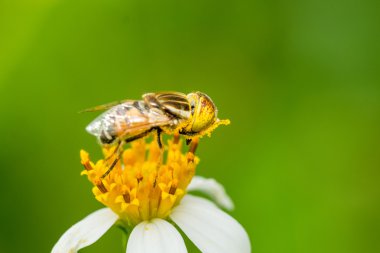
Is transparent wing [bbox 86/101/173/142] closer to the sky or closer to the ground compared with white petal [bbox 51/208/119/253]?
closer to the sky

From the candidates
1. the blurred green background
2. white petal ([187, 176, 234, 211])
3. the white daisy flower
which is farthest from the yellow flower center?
the blurred green background

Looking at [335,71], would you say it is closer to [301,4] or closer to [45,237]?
[301,4]

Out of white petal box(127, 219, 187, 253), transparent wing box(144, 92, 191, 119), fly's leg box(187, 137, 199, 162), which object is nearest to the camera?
white petal box(127, 219, 187, 253)

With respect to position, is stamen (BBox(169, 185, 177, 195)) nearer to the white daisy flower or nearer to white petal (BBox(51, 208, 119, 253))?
the white daisy flower

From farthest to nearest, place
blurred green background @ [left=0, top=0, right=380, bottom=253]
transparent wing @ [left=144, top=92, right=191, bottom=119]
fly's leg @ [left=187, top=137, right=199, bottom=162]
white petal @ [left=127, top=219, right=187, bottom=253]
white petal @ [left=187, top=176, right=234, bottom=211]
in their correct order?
blurred green background @ [left=0, top=0, right=380, bottom=253]
white petal @ [left=187, top=176, right=234, bottom=211]
fly's leg @ [left=187, top=137, right=199, bottom=162]
transparent wing @ [left=144, top=92, right=191, bottom=119]
white petal @ [left=127, top=219, right=187, bottom=253]

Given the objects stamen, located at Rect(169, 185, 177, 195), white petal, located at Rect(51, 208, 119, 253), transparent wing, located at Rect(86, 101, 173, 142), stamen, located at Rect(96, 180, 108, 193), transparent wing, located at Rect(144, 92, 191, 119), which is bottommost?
white petal, located at Rect(51, 208, 119, 253)

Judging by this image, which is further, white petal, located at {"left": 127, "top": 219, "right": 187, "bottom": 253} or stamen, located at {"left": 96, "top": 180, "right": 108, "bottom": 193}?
stamen, located at {"left": 96, "top": 180, "right": 108, "bottom": 193}

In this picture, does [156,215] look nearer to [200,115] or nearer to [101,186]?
[101,186]

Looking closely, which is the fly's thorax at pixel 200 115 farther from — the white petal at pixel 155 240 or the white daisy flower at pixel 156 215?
the white petal at pixel 155 240
